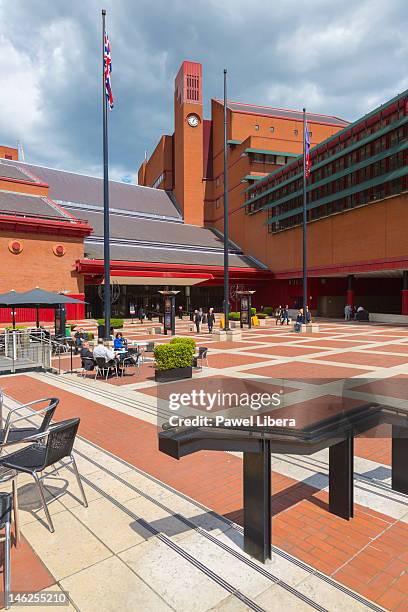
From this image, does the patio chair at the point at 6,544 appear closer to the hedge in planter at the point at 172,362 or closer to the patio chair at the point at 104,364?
the hedge in planter at the point at 172,362

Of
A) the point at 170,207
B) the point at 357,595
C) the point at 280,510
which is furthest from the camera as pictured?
the point at 170,207

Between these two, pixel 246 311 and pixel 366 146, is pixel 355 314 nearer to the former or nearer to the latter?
pixel 246 311

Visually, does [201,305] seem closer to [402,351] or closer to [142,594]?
[402,351]

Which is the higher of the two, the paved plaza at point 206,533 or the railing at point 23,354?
the railing at point 23,354

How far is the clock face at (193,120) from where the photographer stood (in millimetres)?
62875

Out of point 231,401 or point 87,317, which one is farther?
point 87,317

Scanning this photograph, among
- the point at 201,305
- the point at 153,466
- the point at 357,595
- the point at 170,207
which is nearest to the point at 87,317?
the point at 201,305

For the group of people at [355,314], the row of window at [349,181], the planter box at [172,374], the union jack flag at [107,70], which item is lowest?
the planter box at [172,374]

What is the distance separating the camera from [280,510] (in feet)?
13.8

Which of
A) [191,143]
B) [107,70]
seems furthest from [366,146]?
[191,143]

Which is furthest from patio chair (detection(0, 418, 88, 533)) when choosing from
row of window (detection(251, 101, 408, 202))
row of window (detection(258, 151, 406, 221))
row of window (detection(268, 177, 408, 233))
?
row of window (detection(251, 101, 408, 202))

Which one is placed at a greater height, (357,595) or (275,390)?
(275,390)

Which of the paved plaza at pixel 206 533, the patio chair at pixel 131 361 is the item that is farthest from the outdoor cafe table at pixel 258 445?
the patio chair at pixel 131 361

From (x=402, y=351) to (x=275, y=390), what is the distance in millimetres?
14765
